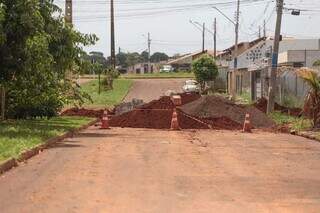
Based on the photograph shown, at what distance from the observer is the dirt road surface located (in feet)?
244

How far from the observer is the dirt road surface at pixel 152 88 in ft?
244

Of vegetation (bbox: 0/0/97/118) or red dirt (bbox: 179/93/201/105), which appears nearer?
vegetation (bbox: 0/0/97/118)

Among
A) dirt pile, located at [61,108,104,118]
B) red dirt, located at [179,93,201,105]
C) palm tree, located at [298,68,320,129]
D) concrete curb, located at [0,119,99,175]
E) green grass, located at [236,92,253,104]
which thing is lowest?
green grass, located at [236,92,253,104]

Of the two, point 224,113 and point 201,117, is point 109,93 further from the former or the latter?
point 201,117

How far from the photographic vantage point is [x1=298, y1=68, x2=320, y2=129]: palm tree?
93.1 ft

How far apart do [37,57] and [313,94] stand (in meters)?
11.5

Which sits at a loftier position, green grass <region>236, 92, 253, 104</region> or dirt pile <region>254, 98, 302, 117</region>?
dirt pile <region>254, 98, 302, 117</region>

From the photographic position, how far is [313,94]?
93.5 feet

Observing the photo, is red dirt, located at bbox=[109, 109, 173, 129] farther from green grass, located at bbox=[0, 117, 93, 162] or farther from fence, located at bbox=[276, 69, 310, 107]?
fence, located at bbox=[276, 69, 310, 107]

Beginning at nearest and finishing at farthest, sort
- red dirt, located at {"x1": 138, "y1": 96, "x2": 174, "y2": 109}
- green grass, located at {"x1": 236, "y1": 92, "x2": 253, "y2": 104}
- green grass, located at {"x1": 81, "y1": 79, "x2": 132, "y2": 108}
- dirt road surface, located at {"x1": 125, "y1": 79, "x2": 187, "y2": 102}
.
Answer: red dirt, located at {"x1": 138, "y1": 96, "x2": 174, "y2": 109}, green grass, located at {"x1": 236, "y1": 92, "x2": 253, "y2": 104}, green grass, located at {"x1": 81, "y1": 79, "x2": 132, "y2": 108}, dirt road surface, located at {"x1": 125, "y1": 79, "x2": 187, "y2": 102}

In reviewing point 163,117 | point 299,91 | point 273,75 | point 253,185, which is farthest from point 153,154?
point 299,91

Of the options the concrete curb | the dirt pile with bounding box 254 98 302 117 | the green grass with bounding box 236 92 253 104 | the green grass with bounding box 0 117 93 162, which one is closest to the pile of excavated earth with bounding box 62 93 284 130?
the dirt pile with bounding box 254 98 302 117

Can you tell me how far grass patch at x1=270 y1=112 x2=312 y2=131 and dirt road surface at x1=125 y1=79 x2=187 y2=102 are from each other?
112 ft

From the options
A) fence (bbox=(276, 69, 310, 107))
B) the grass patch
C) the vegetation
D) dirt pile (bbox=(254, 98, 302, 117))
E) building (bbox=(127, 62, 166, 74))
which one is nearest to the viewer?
the vegetation
